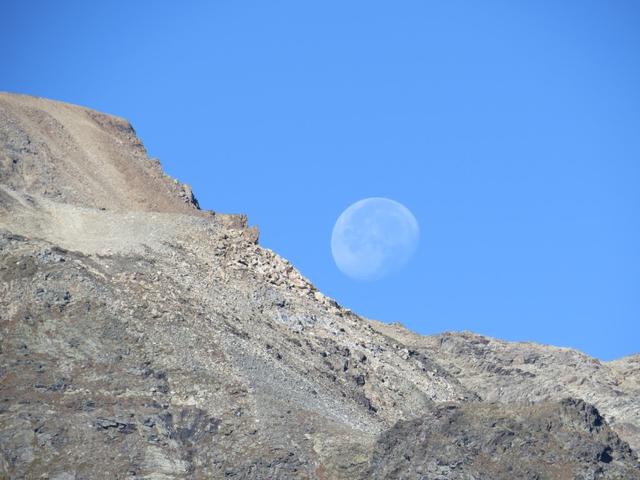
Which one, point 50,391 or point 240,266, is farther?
point 240,266

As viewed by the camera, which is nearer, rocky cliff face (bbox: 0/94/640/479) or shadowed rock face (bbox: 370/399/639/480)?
shadowed rock face (bbox: 370/399/639/480)

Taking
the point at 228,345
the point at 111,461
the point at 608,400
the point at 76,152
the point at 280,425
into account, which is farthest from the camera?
the point at 76,152

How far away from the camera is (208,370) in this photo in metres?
105

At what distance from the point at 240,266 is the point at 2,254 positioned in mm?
21974

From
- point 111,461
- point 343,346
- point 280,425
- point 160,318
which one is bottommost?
point 111,461

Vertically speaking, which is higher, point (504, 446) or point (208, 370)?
point (208, 370)

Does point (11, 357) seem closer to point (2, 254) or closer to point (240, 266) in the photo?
point (2, 254)

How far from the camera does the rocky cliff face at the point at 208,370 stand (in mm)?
94188

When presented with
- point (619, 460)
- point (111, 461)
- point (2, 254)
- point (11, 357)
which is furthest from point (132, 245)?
point (619, 460)

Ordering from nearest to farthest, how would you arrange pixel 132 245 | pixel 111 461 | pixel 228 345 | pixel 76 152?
pixel 111 461 < pixel 228 345 < pixel 132 245 < pixel 76 152

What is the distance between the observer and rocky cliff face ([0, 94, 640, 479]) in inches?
3708

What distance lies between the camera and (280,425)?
326ft

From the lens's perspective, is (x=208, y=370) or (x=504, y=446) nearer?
(x=504, y=446)

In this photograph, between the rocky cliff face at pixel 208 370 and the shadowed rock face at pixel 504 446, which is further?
the rocky cliff face at pixel 208 370
